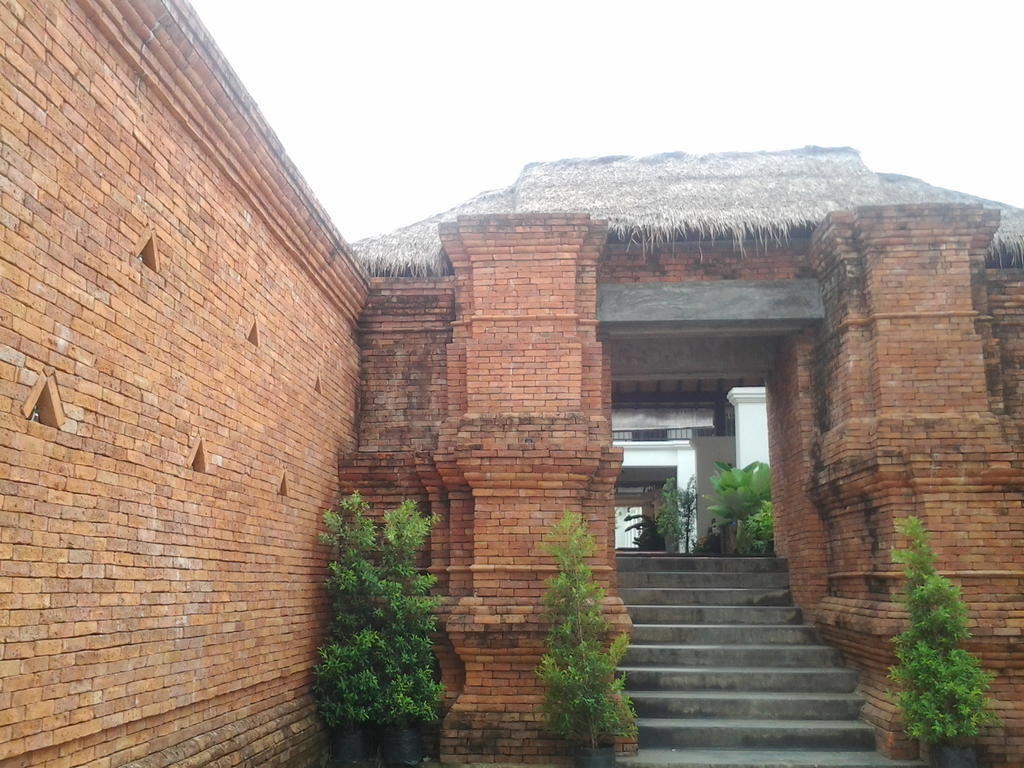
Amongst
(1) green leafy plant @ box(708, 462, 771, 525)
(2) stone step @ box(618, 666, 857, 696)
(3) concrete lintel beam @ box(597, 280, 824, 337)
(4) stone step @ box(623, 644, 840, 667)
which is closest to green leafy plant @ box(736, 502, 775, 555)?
(1) green leafy plant @ box(708, 462, 771, 525)

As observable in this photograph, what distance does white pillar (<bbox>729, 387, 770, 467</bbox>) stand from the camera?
15.9 m

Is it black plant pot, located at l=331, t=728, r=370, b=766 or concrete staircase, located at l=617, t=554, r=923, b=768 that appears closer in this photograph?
black plant pot, located at l=331, t=728, r=370, b=766

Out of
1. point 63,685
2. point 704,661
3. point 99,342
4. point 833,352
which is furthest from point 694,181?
point 63,685

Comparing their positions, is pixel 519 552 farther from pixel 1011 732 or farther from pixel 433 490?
pixel 1011 732

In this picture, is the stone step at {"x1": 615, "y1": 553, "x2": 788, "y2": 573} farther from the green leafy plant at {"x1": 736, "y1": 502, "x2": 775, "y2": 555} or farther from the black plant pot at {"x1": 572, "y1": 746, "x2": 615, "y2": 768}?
the black plant pot at {"x1": 572, "y1": 746, "x2": 615, "y2": 768}

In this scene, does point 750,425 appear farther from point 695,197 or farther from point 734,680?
point 734,680

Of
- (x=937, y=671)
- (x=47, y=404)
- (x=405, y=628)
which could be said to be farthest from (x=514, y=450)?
(x=47, y=404)

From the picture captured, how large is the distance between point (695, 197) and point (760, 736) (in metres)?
4.82

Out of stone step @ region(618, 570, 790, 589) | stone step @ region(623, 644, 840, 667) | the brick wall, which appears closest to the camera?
the brick wall

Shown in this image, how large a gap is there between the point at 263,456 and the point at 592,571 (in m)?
2.81

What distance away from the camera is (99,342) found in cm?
411

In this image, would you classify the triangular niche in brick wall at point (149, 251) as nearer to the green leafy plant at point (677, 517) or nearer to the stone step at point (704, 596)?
the stone step at point (704, 596)

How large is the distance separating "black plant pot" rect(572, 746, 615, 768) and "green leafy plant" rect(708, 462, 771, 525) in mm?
6947

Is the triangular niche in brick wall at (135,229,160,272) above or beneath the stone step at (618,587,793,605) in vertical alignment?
above
